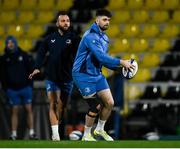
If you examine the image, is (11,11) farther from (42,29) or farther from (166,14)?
(166,14)

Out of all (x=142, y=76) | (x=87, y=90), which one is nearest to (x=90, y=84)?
(x=87, y=90)

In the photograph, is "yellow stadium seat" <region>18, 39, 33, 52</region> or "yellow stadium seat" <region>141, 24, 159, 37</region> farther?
"yellow stadium seat" <region>141, 24, 159, 37</region>

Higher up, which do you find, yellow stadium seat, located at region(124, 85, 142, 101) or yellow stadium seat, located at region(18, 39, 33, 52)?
yellow stadium seat, located at region(18, 39, 33, 52)

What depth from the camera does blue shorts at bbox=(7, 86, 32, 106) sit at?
1312cm

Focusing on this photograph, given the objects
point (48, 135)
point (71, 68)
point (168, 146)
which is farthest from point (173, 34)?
point (168, 146)

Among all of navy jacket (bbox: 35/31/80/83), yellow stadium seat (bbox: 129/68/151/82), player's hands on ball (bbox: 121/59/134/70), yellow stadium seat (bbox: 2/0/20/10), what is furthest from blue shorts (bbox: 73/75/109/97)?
yellow stadium seat (bbox: 2/0/20/10)

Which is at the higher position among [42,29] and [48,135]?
[42,29]

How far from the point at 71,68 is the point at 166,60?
21.2ft

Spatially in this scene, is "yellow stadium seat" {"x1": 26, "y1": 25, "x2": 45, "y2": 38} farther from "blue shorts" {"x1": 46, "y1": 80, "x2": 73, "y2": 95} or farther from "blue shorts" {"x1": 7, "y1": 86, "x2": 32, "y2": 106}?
"blue shorts" {"x1": 46, "y1": 80, "x2": 73, "y2": 95}

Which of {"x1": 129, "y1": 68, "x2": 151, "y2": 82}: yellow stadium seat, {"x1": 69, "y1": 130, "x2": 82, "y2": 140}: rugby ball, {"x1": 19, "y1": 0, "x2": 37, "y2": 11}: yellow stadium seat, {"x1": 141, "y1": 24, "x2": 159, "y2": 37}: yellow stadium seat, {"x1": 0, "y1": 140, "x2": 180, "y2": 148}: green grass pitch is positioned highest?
{"x1": 19, "y1": 0, "x2": 37, "y2": 11}: yellow stadium seat

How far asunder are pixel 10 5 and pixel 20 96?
5690 mm

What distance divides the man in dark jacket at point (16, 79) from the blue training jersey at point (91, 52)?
11.4ft

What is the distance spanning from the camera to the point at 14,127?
42.8 ft

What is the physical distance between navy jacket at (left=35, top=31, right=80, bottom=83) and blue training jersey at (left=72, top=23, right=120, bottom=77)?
76 cm
